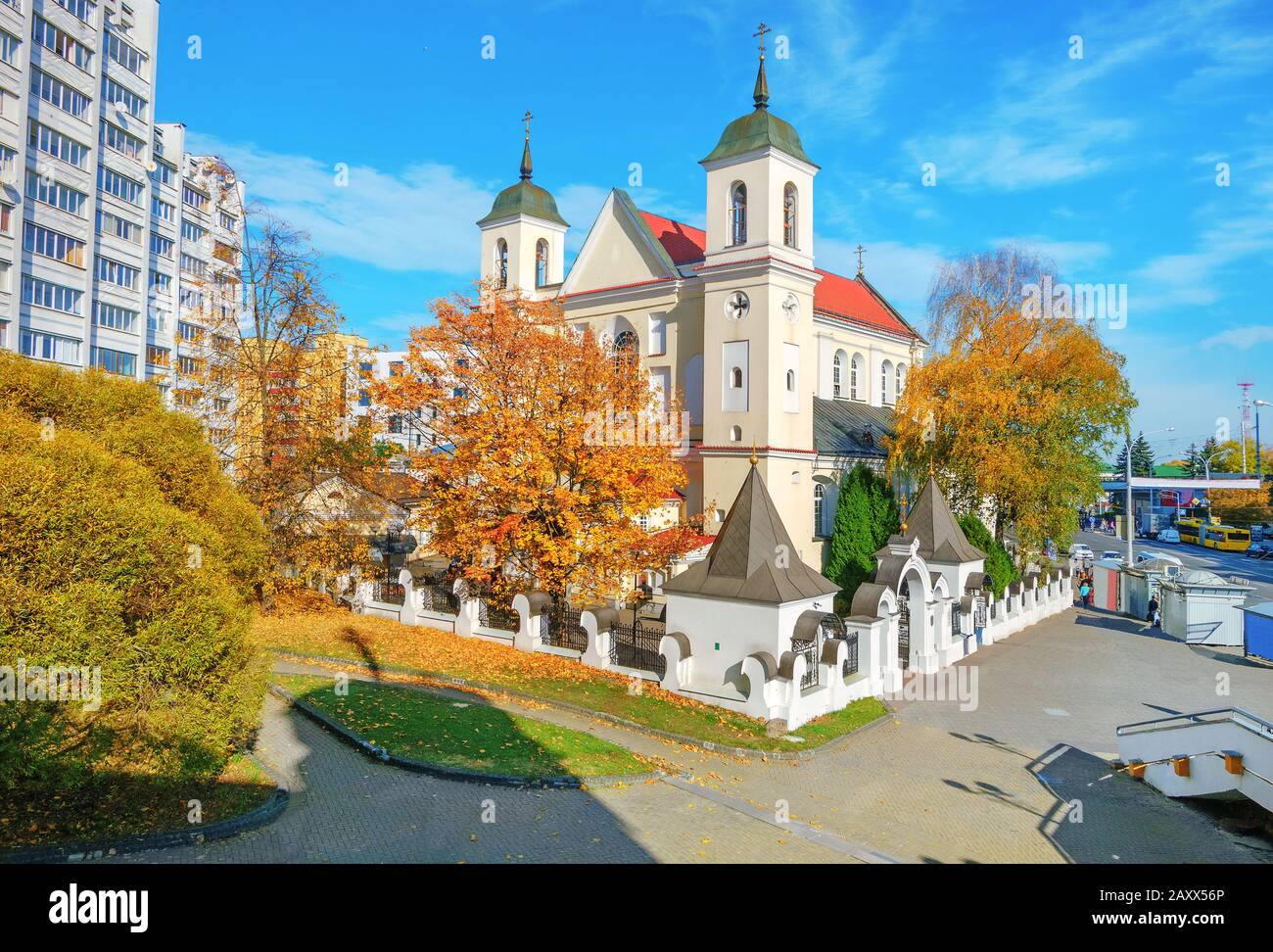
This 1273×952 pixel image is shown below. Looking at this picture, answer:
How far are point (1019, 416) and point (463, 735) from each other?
22961mm

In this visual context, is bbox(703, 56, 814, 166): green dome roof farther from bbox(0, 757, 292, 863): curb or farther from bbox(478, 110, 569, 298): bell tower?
bbox(0, 757, 292, 863): curb

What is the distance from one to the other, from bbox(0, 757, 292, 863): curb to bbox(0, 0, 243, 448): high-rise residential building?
23000 millimetres

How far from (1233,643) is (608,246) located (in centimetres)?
2747

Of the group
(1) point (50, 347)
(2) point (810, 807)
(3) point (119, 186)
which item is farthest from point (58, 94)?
(2) point (810, 807)

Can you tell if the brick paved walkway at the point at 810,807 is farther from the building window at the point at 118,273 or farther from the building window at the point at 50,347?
the building window at the point at 118,273

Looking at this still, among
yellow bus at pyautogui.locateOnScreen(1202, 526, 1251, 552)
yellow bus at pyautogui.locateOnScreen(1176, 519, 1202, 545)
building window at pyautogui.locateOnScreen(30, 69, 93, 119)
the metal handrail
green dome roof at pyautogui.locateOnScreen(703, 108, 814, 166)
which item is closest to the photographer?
the metal handrail

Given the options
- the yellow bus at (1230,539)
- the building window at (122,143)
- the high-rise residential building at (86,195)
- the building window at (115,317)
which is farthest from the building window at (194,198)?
the yellow bus at (1230,539)

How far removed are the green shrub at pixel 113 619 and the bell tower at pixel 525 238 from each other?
95.5 ft

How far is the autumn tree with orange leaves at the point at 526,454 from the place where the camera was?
2072cm

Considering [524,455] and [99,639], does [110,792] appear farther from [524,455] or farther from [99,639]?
[524,455]

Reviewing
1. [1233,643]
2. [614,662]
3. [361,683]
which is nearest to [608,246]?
[614,662]

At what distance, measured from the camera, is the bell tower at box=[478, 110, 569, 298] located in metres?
38.7

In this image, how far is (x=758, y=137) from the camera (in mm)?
29312

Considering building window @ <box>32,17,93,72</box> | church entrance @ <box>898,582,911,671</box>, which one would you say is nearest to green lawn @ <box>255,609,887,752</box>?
church entrance @ <box>898,582,911,671</box>
